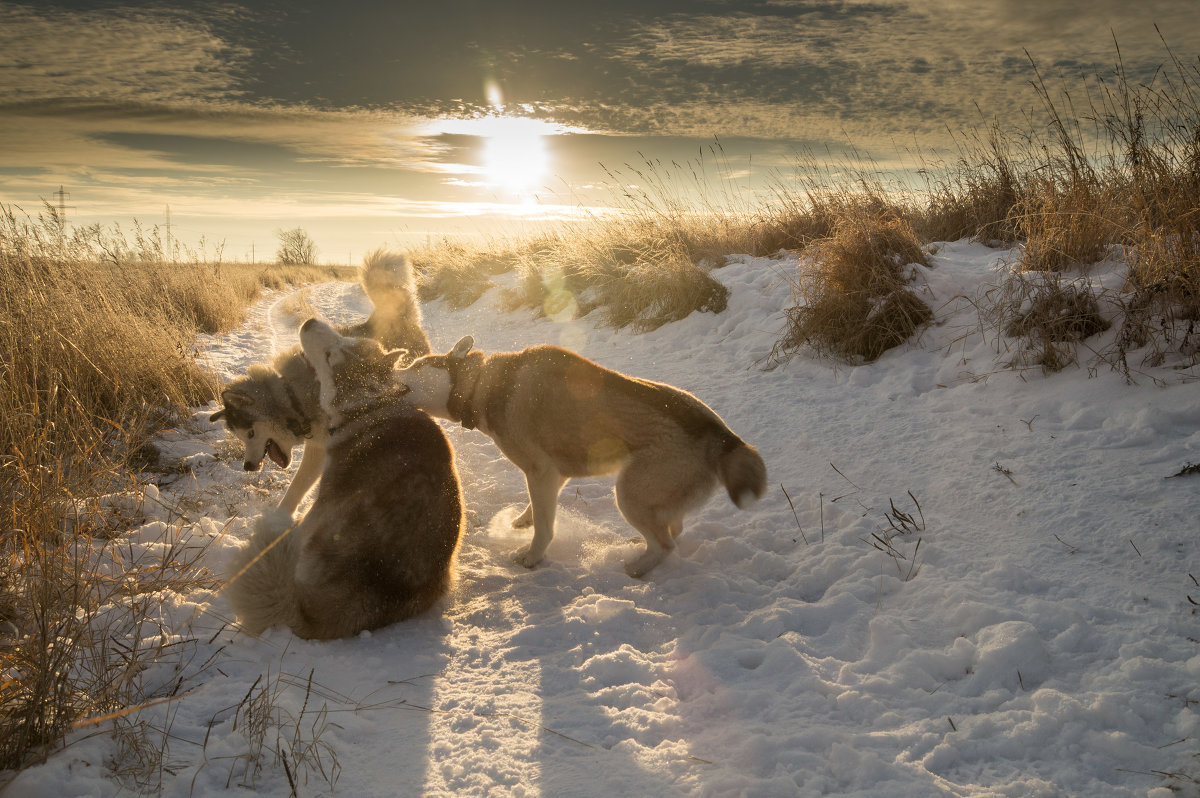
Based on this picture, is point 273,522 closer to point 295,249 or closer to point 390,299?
point 390,299

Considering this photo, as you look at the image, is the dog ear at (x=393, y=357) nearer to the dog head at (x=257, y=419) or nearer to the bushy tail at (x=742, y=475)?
the dog head at (x=257, y=419)

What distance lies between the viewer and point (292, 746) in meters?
2.44

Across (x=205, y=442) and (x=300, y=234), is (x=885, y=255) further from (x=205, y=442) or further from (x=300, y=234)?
(x=300, y=234)

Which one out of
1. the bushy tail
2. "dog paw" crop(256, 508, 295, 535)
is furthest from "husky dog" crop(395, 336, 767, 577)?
"dog paw" crop(256, 508, 295, 535)

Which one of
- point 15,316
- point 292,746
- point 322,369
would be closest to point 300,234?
point 15,316

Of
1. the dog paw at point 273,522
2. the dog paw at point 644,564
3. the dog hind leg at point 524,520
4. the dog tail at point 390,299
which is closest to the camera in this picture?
the dog paw at point 273,522

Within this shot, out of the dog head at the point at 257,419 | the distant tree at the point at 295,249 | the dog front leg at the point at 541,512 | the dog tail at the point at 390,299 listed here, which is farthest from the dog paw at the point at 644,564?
the distant tree at the point at 295,249

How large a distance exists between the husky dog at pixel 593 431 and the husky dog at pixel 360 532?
0.46m

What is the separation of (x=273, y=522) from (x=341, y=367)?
4.67 feet

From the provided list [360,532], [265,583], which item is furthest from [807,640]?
[265,583]

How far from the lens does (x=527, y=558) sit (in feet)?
14.9

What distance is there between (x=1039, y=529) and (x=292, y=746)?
404 cm

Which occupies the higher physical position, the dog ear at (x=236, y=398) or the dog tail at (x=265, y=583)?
the dog ear at (x=236, y=398)

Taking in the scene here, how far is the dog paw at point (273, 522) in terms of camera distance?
3.37 metres
